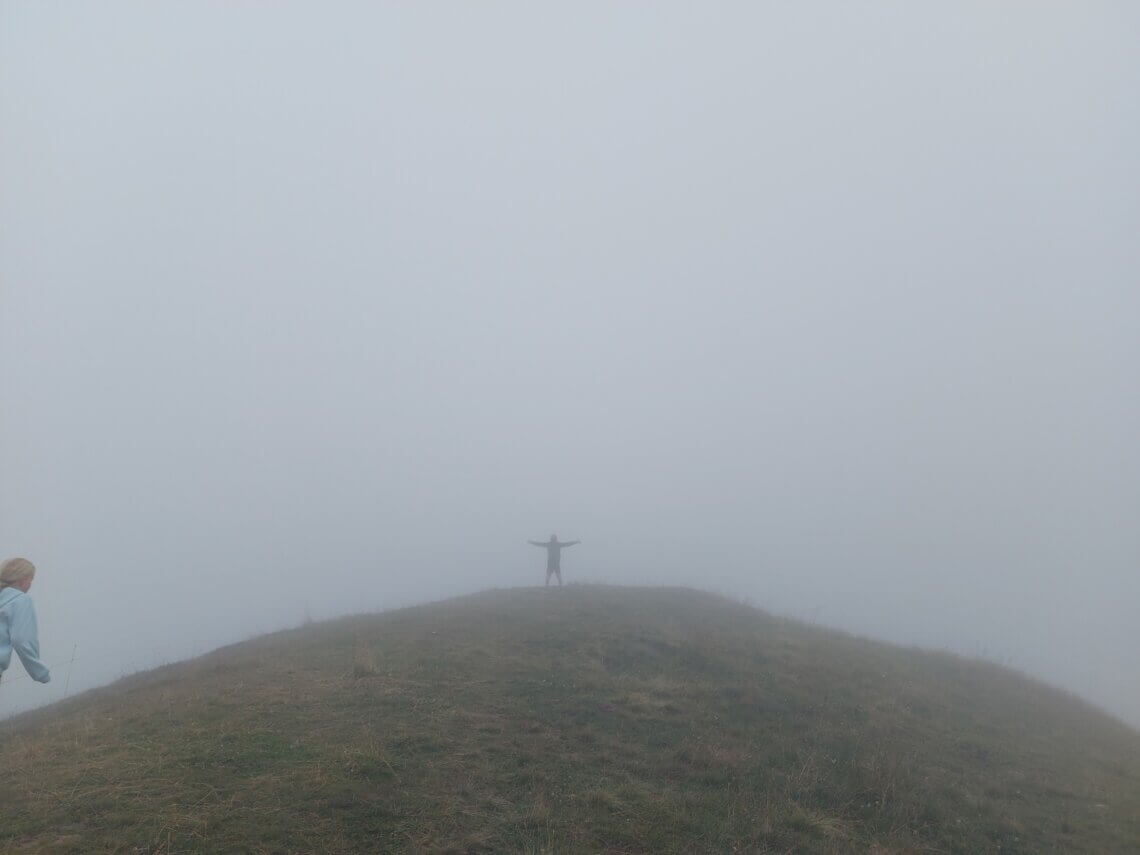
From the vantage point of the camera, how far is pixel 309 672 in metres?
15.9

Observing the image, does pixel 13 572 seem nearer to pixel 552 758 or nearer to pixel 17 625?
pixel 17 625

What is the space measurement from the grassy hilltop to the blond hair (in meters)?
2.69

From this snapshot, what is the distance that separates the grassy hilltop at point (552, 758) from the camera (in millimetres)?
8789

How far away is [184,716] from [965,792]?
538 inches

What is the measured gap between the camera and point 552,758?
37.3 feet

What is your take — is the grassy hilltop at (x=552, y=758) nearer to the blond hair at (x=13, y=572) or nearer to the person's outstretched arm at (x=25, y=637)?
the person's outstretched arm at (x=25, y=637)

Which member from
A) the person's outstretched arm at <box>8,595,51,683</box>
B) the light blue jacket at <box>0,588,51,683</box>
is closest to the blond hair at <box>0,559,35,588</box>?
the light blue jacket at <box>0,588,51,683</box>

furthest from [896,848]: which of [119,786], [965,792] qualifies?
[119,786]

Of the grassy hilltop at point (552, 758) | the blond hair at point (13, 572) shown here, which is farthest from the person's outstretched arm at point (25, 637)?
the grassy hilltop at point (552, 758)

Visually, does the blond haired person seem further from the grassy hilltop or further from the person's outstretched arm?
the grassy hilltop

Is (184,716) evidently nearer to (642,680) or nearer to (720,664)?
(642,680)

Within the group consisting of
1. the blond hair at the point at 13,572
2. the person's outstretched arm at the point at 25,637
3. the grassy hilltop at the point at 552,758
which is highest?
the blond hair at the point at 13,572

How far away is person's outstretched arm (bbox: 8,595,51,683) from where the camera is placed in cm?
1027

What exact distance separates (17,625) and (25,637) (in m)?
0.21
